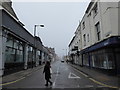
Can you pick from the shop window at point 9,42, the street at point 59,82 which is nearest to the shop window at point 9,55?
the shop window at point 9,42

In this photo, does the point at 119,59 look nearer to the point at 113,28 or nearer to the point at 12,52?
the point at 113,28

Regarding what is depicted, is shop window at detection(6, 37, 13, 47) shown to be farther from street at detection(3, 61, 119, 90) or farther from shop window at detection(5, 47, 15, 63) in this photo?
street at detection(3, 61, 119, 90)

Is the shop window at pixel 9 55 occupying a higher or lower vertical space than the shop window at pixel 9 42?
lower

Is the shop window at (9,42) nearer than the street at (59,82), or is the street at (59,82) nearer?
the street at (59,82)

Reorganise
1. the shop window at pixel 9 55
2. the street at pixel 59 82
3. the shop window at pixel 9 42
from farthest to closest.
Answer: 1. the shop window at pixel 9 42
2. the shop window at pixel 9 55
3. the street at pixel 59 82

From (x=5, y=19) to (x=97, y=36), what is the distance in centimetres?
1214

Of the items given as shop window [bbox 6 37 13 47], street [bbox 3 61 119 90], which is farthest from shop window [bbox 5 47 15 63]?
street [bbox 3 61 119 90]

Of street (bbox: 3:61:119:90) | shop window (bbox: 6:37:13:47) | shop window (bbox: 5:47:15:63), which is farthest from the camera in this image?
shop window (bbox: 6:37:13:47)

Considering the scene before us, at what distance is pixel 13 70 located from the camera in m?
13.9

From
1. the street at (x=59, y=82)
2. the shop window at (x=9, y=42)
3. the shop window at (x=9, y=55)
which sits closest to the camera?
the street at (x=59, y=82)

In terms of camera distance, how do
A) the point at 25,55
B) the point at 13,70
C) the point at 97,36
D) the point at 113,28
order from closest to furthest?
the point at 113,28
the point at 13,70
the point at 97,36
the point at 25,55

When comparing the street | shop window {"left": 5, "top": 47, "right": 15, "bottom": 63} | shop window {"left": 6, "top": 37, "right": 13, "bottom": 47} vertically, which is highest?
shop window {"left": 6, "top": 37, "right": 13, "bottom": 47}

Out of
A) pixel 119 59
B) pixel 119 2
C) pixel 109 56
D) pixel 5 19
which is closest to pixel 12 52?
pixel 5 19

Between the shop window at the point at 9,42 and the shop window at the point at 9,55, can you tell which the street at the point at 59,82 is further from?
the shop window at the point at 9,42
